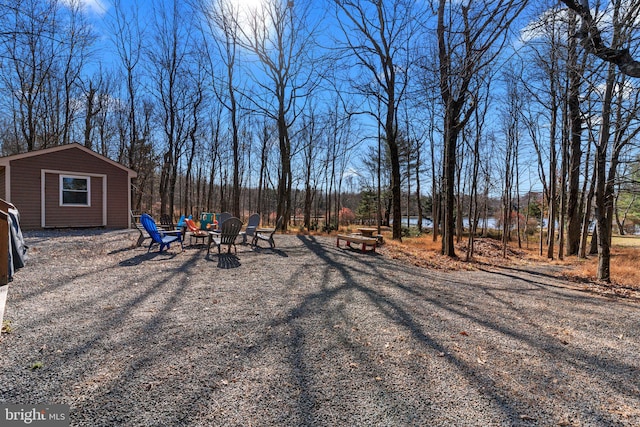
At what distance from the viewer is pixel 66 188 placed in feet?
36.8

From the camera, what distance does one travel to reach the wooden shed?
10.2m

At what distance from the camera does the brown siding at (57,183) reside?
1023 cm

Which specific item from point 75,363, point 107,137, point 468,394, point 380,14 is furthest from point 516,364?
point 107,137

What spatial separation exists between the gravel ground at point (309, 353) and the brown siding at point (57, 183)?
25.2ft

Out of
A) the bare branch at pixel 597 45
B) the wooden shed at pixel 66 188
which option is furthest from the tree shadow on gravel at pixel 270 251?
the wooden shed at pixel 66 188

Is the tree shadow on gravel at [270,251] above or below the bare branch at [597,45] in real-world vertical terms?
below

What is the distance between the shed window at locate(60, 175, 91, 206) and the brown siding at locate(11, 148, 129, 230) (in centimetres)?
17

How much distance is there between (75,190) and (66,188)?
0.90 feet

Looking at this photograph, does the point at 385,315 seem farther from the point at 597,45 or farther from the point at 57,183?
the point at 57,183

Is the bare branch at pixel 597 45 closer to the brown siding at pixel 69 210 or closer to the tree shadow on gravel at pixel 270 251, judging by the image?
the tree shadow on gravel at pixel 270 251

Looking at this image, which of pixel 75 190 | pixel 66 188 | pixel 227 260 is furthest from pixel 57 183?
pixel 227 260

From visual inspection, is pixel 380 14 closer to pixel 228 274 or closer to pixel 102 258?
pixel 228 274

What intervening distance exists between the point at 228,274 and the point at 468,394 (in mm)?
4446

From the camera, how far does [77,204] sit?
11367 millimetres
